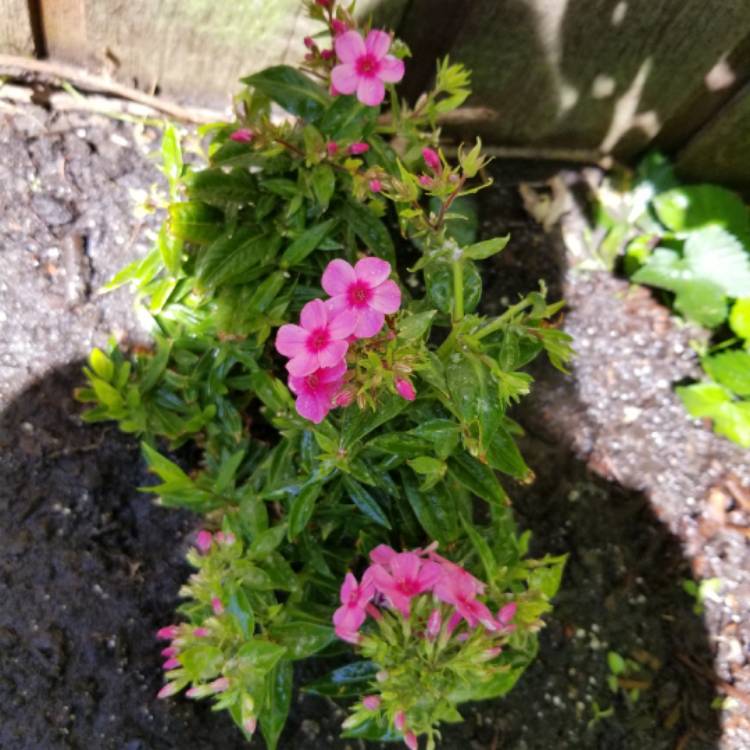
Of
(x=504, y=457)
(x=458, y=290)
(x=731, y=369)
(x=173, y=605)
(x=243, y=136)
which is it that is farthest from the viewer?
(x=731, y=369)

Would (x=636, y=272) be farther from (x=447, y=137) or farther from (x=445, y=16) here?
(x=445, y=16)

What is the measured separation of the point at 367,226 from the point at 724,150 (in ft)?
4.07

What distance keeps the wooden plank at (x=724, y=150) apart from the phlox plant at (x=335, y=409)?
96 centimetres

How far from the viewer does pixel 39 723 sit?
1.87 meters

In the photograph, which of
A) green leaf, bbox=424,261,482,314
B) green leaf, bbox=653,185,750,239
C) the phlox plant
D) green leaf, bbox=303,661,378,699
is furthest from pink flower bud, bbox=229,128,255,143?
green leaf, bbox=653,185,750,239

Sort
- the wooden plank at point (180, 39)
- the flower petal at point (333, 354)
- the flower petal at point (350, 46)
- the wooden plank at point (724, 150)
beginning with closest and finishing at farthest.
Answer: the flower petal at point (333, 354) → the flower petal at point (350, 46) → the wooden plank at point (180, 39) → the wooden plank at point (724, 150)

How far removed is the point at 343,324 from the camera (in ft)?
4.25

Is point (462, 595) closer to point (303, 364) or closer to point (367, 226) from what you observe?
point (303, 364)

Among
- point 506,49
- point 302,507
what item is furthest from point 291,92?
point 302,507

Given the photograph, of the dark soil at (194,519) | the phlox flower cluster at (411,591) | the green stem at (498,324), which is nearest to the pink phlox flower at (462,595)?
the phlox flower cluster at (411,591)

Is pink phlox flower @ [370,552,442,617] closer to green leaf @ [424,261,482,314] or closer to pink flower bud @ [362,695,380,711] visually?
pink flower bud @ [362,695,380,711]

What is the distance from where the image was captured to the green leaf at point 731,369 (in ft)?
7.98

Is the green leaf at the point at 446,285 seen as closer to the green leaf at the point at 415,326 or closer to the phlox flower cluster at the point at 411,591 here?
the green leaf at the point at 415,326

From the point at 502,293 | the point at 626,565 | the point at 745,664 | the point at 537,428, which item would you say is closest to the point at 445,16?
the point at 502,293
